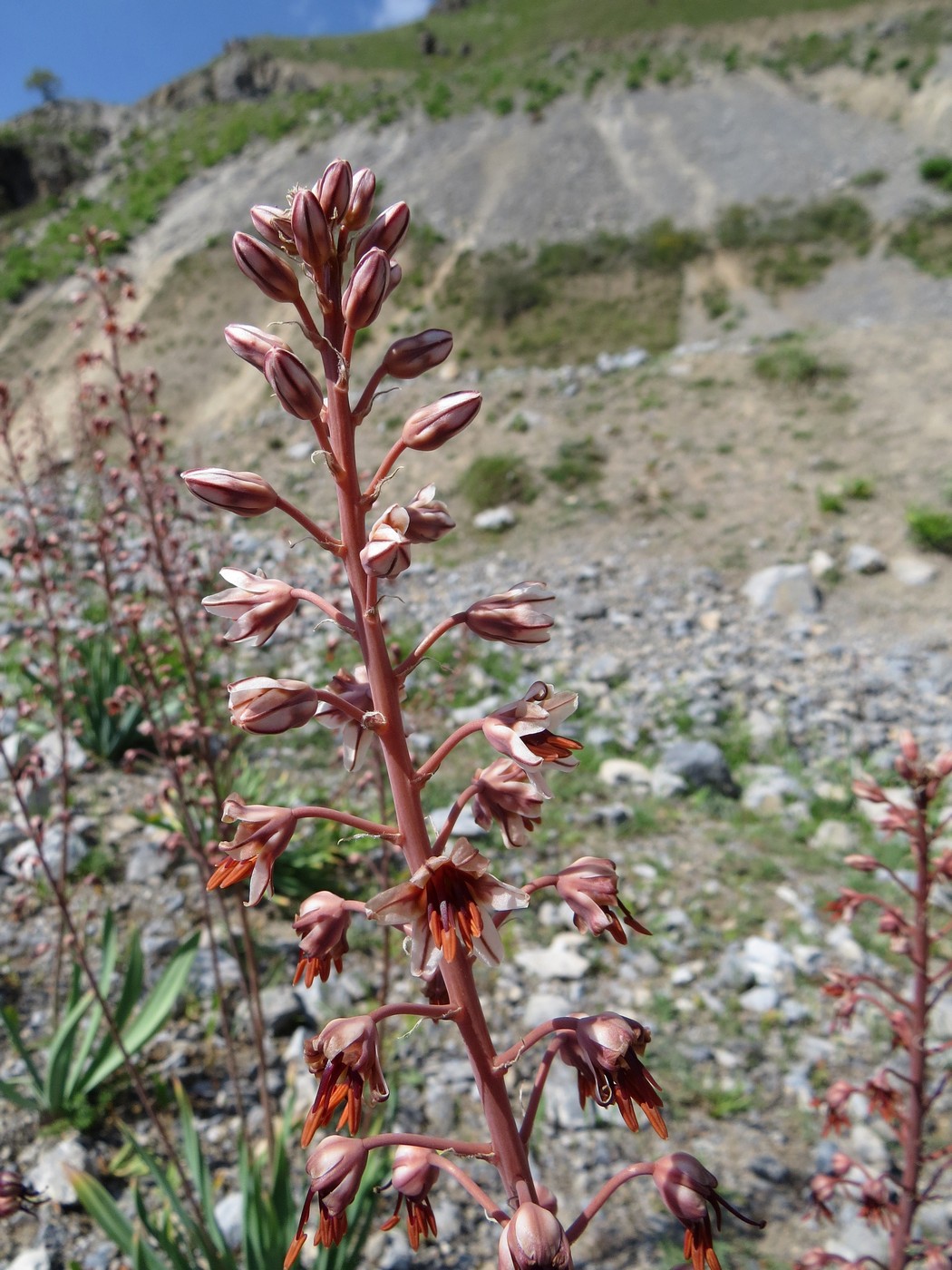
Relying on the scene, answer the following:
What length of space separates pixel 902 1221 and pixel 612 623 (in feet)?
25.2

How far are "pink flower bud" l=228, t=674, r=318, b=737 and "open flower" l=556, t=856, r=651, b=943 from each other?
609 mm

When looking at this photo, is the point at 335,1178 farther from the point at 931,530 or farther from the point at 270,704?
the point at 931,530

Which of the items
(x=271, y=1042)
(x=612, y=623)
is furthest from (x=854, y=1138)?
(x=612, y=623)

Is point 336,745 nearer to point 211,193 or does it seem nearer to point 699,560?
point 699,560

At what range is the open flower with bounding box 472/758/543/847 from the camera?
149cm

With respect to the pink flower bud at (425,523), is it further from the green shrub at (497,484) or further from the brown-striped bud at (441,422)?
the green shrub at (497,484)

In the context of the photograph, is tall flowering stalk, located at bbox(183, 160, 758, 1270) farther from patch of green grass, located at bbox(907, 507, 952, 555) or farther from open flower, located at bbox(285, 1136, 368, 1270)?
patch of green grass, located at bbox(907, 507, 952, 555)

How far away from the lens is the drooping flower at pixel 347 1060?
4.62 ft

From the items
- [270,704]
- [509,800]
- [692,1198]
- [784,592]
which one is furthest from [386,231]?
[784,592]

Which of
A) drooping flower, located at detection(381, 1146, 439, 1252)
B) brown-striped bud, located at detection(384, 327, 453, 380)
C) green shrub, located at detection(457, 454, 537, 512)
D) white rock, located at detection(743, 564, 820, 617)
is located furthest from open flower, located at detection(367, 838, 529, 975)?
green shrub, located at detection(457, 454, 537, 512)

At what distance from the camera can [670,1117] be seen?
12.4 ft

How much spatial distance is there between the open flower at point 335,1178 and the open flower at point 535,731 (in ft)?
2.52

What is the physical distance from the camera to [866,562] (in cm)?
1073

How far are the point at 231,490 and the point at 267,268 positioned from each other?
487 millimetres
